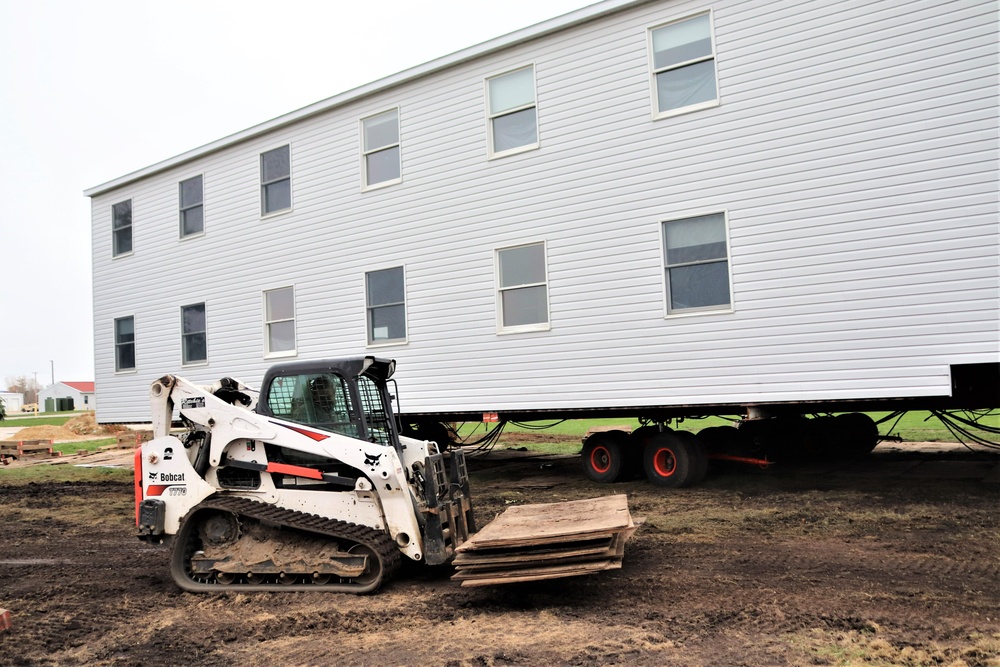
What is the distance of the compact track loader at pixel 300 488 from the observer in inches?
297

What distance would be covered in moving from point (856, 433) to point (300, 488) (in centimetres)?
1222

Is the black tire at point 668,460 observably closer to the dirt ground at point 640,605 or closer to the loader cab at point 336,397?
the dirt ground at point 640,605

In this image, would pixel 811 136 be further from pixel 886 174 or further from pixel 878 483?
pixel 878 483

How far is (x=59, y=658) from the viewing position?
19.8 feet

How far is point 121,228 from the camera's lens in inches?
819

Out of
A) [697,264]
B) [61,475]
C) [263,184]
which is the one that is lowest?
[61,475]

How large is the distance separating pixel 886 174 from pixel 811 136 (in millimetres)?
1196

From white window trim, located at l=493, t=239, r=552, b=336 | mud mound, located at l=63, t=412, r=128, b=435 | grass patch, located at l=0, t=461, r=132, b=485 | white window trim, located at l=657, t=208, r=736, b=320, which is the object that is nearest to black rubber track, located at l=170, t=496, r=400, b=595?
white window trim, located at l=657, t=208, r=736, b=320

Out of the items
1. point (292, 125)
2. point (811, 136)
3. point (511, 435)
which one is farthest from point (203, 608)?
point (511, 435)

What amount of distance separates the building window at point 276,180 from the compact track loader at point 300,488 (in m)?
9.94

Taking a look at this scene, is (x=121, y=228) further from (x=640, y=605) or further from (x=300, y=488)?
(x=640, y=605)

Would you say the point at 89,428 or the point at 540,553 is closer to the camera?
the point at 540,553

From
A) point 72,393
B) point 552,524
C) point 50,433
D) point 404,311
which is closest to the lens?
point 552,524

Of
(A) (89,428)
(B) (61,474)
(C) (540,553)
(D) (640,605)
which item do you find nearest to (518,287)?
(C) (540,553)
